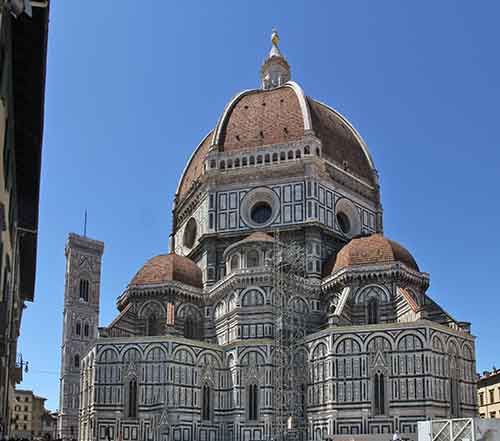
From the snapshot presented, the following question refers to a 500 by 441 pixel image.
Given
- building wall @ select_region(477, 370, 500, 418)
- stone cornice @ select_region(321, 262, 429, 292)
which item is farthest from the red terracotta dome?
building wall @ select_region(477, 370, 500, 418)

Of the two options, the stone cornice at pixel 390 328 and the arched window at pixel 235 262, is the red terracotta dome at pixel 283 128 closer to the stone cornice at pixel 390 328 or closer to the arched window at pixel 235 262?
the arched window at pixel 235 262

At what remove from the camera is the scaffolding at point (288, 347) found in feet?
149

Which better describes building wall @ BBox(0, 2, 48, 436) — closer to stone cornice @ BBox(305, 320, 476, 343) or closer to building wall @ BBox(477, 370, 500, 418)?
stone cornice @ BBox(305, 320, 476, 343)

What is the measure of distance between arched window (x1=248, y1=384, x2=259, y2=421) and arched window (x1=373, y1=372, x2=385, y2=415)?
24.7 ft

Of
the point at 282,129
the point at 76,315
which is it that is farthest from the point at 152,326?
the point at 76,315

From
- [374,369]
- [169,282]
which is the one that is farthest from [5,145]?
[169,282]

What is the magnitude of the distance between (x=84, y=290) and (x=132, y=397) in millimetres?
34249

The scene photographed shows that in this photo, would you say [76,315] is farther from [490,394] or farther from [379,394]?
[379,394]

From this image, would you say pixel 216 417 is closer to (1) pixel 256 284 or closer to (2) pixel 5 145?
(1) pixel 256 284

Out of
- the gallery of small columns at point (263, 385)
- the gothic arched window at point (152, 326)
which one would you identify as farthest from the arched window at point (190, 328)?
the gallery of small columns at point (263, 385)

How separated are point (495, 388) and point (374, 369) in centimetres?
2277

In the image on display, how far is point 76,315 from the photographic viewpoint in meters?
76.4

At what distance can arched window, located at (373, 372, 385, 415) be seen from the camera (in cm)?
4266

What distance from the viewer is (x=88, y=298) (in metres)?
78.8
